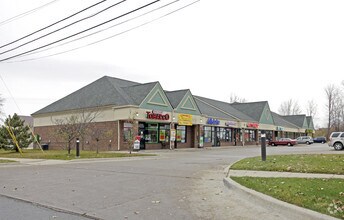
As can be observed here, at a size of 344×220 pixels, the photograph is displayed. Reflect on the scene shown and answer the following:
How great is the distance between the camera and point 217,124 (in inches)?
1812

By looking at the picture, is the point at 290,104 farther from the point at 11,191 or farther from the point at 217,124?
the point at 11,191

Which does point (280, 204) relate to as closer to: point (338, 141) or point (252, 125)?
point (338, 141)

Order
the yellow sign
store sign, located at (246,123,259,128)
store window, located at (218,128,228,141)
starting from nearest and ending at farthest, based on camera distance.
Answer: the yellow sign → store window, located at (218,128,228,141) → store sign, located at (246,123,259,128)

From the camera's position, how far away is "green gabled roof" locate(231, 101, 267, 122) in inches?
2331

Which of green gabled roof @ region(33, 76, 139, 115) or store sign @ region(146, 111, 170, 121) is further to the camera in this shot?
green gabled roof @ region(33, 76, 139, 115)

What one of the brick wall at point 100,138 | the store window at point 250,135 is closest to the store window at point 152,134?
the brick wall at point 100,138

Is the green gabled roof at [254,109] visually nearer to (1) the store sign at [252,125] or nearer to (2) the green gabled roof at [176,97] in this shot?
(1) the store sign at [252,125]

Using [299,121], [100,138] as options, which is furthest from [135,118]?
[299,121]

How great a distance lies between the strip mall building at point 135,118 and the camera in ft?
105

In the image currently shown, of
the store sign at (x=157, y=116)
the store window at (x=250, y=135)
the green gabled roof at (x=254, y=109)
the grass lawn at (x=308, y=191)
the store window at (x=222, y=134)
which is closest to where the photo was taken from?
the grass lawn at (x=308, y=191)

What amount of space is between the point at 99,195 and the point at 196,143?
3322 centimetres

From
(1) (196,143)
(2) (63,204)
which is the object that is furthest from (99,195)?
(1) (196,143)

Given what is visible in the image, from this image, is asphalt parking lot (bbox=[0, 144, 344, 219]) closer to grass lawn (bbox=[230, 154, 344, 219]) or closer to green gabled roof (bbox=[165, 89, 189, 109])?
grass lawn (bbox=[230, 154, 344, 219])

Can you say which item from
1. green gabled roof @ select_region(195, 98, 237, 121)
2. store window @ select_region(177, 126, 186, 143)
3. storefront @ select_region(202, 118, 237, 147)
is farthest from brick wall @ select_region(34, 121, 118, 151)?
green gabled roof @ select_region(195, 98, 237, 121)
